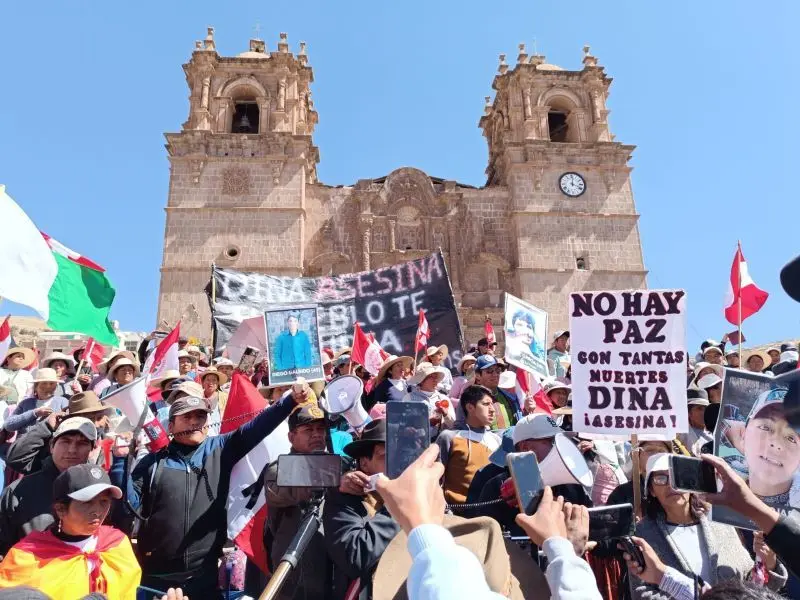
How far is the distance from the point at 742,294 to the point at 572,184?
654 inches

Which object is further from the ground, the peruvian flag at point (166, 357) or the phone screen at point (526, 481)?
the peruvian flag at point (166, 357)

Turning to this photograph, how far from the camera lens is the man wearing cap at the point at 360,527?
2738 millimetres

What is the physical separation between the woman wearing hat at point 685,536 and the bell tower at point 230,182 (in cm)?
2084

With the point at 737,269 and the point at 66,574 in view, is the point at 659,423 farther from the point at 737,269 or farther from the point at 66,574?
the point at 737,269

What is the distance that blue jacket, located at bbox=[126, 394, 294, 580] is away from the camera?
3.56m

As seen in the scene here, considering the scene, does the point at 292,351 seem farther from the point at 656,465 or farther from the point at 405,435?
the point at 405,435

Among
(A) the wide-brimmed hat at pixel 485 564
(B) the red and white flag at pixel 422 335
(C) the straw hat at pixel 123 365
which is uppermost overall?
(B) the red and white flag at pixel 422 335

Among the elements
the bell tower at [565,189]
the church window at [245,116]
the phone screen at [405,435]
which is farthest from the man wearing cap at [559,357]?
the church window at [245,116]

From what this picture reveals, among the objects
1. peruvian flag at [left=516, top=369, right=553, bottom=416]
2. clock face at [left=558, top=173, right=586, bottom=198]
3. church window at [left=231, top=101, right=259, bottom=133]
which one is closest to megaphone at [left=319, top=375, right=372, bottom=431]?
peruvian flag at [left=516, top=369, right=553, bottom=416]

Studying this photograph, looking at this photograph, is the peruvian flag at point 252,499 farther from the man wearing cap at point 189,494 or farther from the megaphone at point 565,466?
the megaphone at point 565,466

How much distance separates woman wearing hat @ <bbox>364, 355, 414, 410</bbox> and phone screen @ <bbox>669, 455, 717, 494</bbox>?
4288 millimetres

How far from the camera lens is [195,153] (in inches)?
958

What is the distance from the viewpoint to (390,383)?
671 cm

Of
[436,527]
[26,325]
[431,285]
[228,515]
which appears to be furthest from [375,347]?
[26,325]
